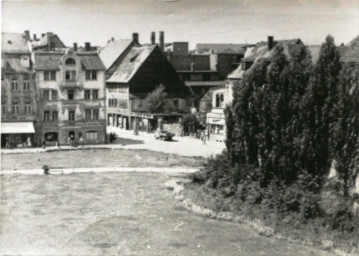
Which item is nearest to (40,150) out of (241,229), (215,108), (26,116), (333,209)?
(26,116)

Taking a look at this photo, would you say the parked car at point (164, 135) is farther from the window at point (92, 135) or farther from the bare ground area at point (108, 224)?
the bare ground area at point (108, 224)

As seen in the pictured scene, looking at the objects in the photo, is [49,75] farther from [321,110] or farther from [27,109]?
[321,110]

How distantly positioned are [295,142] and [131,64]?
25.4 metres

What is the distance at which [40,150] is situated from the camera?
26.4m

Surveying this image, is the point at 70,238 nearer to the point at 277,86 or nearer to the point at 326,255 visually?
the point at 326,255

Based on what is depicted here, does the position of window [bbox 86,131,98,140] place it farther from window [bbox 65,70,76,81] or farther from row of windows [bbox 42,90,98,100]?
window [bbox 65,70,76,81]

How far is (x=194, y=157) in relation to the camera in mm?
28156

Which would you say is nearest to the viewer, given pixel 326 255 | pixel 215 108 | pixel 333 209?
pixel 326 255

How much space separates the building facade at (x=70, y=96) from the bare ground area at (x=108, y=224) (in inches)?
183

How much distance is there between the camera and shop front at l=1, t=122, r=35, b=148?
2416 centimetres

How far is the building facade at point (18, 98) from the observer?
2254 centimetres

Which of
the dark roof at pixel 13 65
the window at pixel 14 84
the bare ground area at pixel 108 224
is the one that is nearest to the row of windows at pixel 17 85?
the window at pixel 14 84

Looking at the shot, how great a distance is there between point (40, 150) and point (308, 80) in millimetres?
12464

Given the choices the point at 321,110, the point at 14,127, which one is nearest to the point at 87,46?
the point at 14,127
